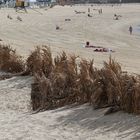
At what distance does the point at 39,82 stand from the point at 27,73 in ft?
6.16

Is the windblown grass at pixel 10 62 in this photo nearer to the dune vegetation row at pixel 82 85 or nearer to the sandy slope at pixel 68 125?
the dune vegetation row at pixel 82 85

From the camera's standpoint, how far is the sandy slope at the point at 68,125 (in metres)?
5.22

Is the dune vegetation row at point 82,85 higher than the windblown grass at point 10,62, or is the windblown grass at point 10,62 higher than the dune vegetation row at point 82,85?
the dune vegetation row at point 82,85

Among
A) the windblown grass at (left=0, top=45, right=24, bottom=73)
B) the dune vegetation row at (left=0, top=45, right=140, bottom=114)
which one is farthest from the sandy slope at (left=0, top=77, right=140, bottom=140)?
the windblown grass at (left=0, top=45, right=24, bottom=73)

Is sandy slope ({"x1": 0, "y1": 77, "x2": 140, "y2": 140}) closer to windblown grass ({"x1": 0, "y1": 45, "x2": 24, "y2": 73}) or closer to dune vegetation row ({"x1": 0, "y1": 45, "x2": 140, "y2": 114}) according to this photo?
dune vegetation row ({"x1": 0, "y1": 45, "x2": 140, "y2": 114})

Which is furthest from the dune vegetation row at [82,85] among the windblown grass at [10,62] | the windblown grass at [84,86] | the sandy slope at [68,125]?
the windblown grass at [10,62]

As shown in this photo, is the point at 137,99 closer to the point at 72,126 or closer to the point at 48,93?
the point at 72,126

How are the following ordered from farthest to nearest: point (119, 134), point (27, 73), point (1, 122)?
point (27, 73), point (1, 122), point (119, 134)

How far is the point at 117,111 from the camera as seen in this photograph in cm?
579

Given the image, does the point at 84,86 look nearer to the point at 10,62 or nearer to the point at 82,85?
the point at 82,85

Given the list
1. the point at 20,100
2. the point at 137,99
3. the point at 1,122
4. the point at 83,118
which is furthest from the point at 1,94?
the point at 137,99

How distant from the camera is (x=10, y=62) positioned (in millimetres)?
9578

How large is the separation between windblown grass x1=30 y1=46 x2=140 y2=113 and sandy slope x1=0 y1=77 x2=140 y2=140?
168mm

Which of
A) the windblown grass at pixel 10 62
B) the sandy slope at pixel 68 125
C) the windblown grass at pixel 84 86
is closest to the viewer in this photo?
the sandy slope at pixel 68 125
